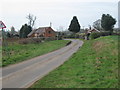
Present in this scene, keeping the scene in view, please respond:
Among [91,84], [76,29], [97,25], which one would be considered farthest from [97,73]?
[97,25]

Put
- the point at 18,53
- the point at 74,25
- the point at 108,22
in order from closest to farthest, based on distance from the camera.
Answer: the point at 18,53
the point at 108,22
the point at 74,25

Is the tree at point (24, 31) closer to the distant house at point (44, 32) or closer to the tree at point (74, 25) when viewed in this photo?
the distant house at point (44, 32)

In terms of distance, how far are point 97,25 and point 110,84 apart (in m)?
90.0

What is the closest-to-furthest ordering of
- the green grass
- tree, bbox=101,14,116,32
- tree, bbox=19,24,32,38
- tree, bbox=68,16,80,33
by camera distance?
the green grass
tree, bbox=101,14,116,32
tree, bbox=19,24,32,38
tree, bbox=68,16,80,33

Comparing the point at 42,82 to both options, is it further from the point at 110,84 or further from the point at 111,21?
the point at 111,21

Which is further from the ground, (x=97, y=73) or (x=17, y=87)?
(x=97, y=73)

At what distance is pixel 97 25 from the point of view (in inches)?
3681

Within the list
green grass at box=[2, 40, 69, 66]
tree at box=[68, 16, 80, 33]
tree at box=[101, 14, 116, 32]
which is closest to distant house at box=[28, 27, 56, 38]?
tree at box=[68, 16, 80, 33]

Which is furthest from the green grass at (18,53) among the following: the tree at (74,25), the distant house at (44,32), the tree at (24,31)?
the tree at (74,25)

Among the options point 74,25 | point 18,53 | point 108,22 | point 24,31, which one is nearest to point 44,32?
point 24,31

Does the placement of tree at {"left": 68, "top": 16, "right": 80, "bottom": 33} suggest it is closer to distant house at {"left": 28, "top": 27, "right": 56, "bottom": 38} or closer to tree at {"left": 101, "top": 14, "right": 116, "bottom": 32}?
distant house at {"left": 28, "top": 27, "right": 56, "bottom": 38}

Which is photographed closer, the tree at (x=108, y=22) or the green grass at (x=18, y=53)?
the green grass at (x=18, y=53)

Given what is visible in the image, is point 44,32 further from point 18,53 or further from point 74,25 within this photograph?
point 18,53

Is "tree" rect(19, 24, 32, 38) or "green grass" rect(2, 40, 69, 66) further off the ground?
"tree" rect(19, 24, 32, 38)
